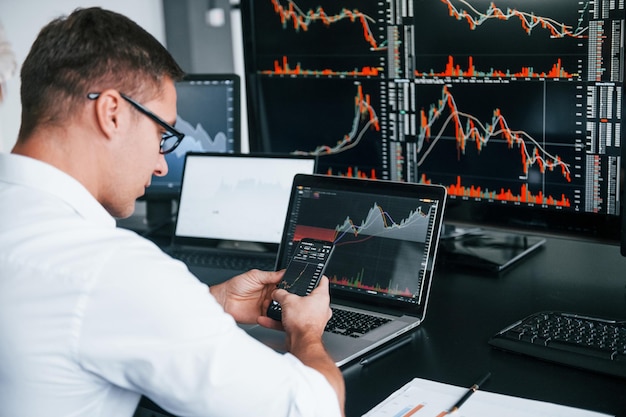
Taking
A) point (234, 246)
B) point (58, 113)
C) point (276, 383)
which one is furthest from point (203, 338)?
point (234, 246)

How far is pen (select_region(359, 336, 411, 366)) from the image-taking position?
1.23m

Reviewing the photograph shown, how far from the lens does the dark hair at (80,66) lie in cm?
99

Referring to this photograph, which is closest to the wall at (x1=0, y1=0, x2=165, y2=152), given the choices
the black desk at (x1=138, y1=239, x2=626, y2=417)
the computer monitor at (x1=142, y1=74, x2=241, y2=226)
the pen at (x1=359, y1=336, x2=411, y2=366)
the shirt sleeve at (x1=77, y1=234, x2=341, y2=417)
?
the computer monitor at (x1=142, y1=74, x2=241, y2=226)

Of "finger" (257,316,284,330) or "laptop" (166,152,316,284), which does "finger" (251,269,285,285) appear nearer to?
"finger" (257,316,284,330)

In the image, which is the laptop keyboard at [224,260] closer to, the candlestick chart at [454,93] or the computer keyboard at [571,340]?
the candlestick chart at [454,93]

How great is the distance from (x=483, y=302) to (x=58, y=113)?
87cm

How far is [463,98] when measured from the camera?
1699 mm

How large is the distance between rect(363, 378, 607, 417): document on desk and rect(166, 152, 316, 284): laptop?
72 cm

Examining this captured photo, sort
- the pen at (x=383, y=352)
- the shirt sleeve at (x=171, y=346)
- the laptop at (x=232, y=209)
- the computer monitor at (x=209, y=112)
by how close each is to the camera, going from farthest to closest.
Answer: the computer monitor at (x=209, y=112) → the laptop at (x=232, y=209) → the pen at (x=383, y=352) → the shirt sleeve at (x=171, y=346)

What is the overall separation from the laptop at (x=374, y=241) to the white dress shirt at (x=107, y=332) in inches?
16.9

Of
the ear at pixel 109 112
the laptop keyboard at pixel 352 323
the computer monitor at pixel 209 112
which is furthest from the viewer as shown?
the computer monitor at pixel 209 112

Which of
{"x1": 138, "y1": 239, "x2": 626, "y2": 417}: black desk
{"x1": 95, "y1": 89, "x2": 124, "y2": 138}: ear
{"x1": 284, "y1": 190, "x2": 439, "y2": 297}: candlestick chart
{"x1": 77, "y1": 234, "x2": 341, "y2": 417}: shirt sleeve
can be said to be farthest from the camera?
{"x1": 284, "y1": 190, "x2": 439, "y2": 297}: candlestick chart

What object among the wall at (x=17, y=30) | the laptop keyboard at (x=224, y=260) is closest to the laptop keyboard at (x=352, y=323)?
the laptop keyboard at (x=224, y=260)

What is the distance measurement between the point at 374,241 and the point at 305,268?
0.59 ft
